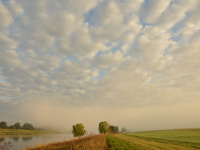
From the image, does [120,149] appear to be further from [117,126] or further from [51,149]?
[117,126]

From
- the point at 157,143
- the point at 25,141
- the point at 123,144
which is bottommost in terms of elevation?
the point at 25,141

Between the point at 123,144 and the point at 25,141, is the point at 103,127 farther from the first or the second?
the point at 123,144

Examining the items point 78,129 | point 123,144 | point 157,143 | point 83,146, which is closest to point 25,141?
point 78,129

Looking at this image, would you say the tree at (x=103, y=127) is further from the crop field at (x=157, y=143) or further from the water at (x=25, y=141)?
the crop field at (x=157, y=143)

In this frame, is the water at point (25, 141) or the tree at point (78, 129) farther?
the tree at point (78, 129)

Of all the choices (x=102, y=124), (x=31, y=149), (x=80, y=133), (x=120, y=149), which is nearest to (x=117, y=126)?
(x=102, y=124)

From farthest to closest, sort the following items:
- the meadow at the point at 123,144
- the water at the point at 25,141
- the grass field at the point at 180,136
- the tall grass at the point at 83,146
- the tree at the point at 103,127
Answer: the tree at the point at 103,127 < the water at the point at 25,141 < the grass field at the point at 180,136 < the tall grass at the point at 83,146 < the meadow at the point at 123,144

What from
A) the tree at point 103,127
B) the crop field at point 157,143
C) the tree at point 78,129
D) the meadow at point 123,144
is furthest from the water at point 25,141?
the tree at point 103,127

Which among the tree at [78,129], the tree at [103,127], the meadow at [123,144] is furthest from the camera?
the tree at [103,127]

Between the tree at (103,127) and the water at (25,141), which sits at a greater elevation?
the tree at (103,127)

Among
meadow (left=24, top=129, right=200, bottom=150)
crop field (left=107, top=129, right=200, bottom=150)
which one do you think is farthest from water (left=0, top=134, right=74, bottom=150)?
crop field (left=107, top=129, right=200, bottom=150)

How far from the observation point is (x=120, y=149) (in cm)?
2133

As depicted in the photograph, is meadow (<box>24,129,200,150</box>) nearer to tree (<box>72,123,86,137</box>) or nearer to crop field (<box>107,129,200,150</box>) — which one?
crop field (<box>107,129,200,150</box>)

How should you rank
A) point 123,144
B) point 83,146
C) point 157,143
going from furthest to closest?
point 157,143 < point 123,144 < point 83,146
